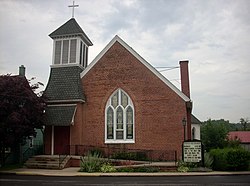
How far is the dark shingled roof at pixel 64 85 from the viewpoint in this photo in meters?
25.5

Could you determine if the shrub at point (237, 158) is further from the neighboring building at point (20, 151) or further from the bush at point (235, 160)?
the neighboring building at point (20, 151)

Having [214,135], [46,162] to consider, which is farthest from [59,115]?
[214,135]

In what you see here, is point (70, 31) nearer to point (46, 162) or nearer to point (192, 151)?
point (46, 162)

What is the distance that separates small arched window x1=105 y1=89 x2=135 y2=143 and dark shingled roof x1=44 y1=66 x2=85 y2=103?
2.58 meters

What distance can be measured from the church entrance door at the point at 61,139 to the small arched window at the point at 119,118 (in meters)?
3.26

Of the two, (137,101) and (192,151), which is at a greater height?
(137,101)

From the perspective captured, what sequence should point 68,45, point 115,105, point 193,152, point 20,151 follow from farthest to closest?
point 68,45 → point 115,105 → point 20,151 → point 193,152

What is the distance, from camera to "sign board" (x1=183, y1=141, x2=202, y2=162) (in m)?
19.9

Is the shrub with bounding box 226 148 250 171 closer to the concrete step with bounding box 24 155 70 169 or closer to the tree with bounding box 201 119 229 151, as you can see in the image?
the concrete step with bounding box 24 155 70 169

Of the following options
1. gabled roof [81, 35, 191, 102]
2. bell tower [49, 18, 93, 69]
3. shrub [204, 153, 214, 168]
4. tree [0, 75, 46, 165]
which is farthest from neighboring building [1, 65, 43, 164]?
shrub [204, 153, 214, 168]

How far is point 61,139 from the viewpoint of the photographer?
83.7 feet

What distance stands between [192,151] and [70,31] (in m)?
15.2

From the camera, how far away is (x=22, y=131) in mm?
20953

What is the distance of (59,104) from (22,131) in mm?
5205
